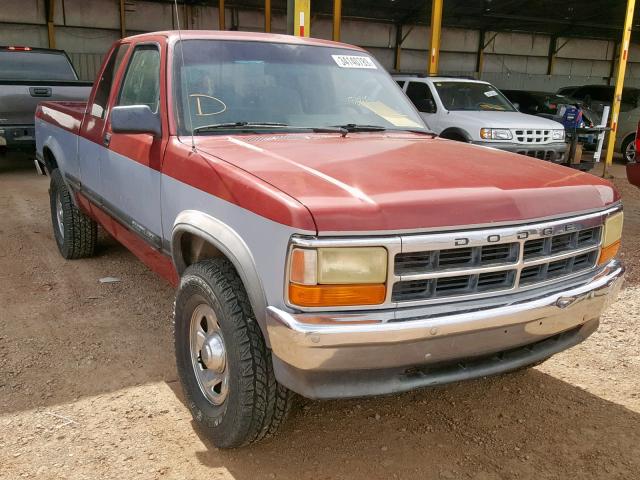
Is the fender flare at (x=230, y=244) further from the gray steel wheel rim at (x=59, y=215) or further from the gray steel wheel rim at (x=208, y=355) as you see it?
the gray steel wheel rim at (x=59, y=215)

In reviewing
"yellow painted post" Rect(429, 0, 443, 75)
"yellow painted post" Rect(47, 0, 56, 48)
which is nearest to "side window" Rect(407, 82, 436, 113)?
"yellow painted post" Rect(429, 0, 443, 75)

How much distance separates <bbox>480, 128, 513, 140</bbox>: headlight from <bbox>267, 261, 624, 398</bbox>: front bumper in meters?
6.84

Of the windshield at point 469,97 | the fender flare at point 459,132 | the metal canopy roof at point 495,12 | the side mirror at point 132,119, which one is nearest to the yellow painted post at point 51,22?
the metal canopy roof at point 495,12

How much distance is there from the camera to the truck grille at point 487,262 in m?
2.14

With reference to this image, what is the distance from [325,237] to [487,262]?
69cm

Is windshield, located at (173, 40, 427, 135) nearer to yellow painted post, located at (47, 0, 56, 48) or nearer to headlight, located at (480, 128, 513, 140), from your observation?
headlight, located at (480, 128, 513, 140)

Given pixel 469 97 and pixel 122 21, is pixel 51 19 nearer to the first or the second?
pixel 122 21

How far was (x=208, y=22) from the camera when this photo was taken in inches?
726

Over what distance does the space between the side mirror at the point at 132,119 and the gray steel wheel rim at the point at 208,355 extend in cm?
101

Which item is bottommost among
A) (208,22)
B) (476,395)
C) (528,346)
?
(476,395)

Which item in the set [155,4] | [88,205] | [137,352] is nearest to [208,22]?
[155,4]

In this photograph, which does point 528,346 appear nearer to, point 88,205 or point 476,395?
point 476,395

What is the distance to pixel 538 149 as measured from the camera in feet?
30.2

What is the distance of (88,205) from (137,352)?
1.49m
